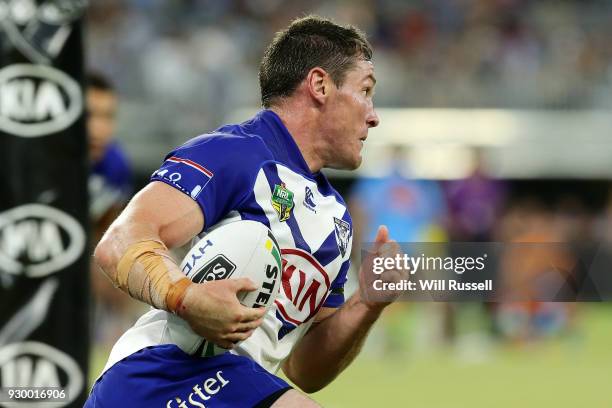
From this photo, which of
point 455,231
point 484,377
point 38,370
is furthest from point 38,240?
point 455,231

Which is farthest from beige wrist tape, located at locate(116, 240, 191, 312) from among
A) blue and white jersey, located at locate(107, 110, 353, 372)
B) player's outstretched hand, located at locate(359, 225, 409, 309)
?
player's outstretched hand, located at locate(359, 225, 409, 309)

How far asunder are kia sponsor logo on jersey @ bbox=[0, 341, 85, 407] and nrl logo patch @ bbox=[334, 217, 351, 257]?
6.33 ft

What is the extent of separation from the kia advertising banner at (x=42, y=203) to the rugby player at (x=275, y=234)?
1517mm

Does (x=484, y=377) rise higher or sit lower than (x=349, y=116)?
lower

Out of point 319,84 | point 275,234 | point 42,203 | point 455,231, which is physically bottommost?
point 455,231

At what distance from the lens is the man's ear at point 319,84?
160 inches

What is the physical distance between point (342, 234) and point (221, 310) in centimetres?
101

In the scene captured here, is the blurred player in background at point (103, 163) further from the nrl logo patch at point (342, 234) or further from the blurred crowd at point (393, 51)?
the blurred crowd at point (393, 51)

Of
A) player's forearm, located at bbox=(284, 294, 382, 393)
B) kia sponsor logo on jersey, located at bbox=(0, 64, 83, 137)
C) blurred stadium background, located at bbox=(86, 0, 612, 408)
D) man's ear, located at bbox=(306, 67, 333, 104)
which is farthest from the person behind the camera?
blurred stadium background, located at bbox=(86, 0, 612, 408)

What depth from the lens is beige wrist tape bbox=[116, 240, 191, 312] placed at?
3291 mm

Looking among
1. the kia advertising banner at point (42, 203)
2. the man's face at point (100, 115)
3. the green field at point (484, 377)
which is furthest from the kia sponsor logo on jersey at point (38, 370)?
the green field at point (484, 377)

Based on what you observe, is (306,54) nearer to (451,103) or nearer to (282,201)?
(282,201)

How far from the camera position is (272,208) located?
3820 millimetres

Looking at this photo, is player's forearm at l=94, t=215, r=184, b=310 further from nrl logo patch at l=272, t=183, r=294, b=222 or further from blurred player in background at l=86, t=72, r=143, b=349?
blurred player in background at l=86, t=72, r=143, b=349
